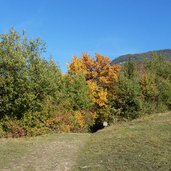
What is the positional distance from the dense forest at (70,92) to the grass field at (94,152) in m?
7.10

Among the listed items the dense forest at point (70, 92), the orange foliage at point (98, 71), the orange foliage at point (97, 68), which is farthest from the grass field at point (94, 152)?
the orange foliage at point (97, 68)

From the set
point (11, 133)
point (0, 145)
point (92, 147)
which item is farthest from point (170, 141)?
point (11, 133)

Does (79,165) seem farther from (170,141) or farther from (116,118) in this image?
(116,118)

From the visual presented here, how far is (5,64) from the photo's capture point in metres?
29.2

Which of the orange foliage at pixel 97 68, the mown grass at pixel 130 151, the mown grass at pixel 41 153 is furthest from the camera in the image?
the orange foliage at pixel 97 68

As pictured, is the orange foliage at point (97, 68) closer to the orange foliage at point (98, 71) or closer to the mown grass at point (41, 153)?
the orange foliage at point (98, 71)

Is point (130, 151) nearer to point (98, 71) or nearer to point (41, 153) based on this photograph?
point (41, 153)

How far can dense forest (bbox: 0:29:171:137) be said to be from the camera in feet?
96.3

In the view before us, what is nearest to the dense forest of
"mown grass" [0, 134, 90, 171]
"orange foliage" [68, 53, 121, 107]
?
"orange foliage" [68, 53, 121, 107]

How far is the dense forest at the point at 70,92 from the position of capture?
29.3 meters

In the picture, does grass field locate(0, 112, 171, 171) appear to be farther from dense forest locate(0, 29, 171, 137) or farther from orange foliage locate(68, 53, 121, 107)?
orange foliage locate(68, 53, 121, 107)

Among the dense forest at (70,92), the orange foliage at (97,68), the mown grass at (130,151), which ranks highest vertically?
the orange foliage at (97,68)

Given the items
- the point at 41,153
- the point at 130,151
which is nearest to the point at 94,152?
the point at 130,151

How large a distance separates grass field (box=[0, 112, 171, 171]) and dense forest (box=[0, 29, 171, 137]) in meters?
7.10
